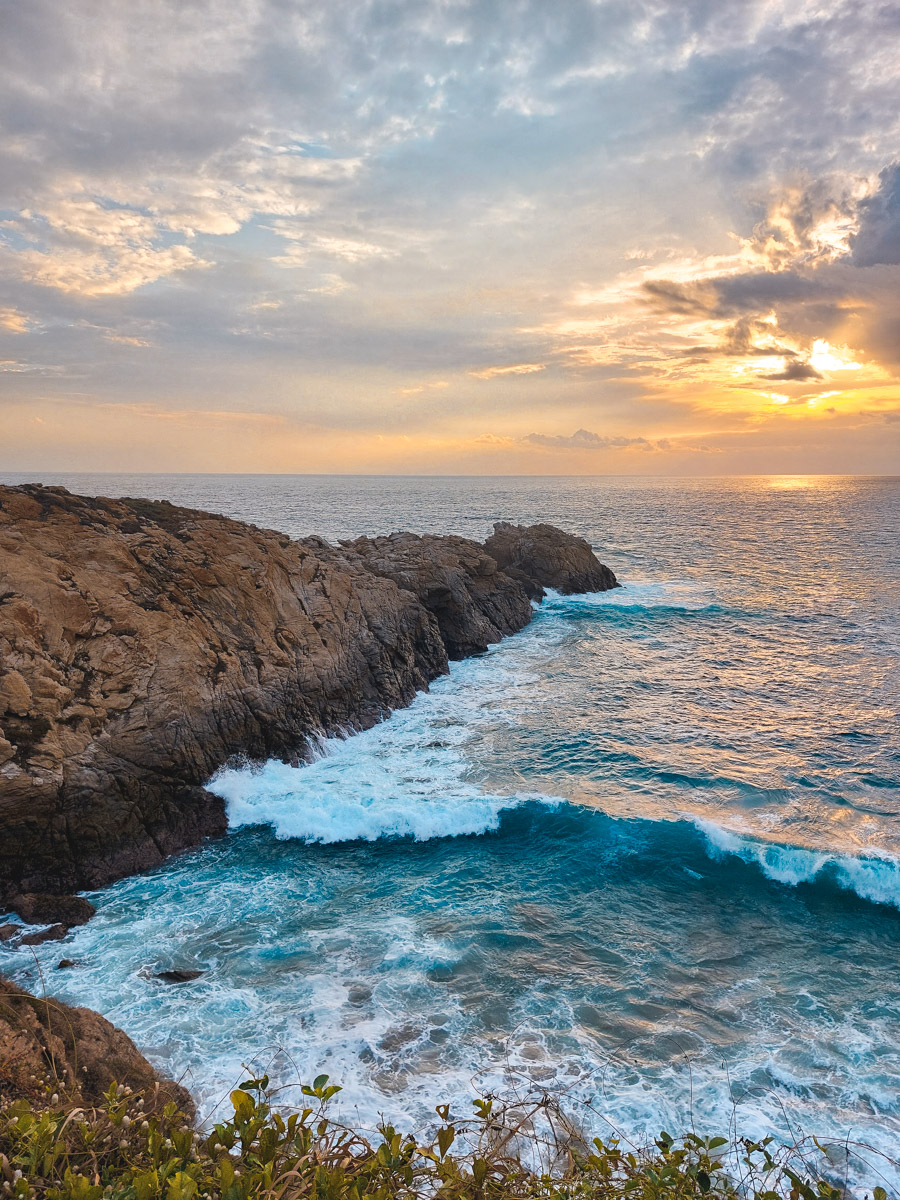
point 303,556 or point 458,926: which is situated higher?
point 303,556

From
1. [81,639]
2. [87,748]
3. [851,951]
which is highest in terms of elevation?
[81,639]

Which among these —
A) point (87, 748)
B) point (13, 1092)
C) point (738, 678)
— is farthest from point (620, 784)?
point (13, 1092)

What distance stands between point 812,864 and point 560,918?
702cm

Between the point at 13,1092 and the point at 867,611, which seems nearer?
the point at 13,1092

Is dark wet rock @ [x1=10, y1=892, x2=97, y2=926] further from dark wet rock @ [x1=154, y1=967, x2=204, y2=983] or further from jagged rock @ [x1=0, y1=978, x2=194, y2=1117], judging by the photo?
jagged rock @ [x1=0, y1=978, x2=194, y2=1117]

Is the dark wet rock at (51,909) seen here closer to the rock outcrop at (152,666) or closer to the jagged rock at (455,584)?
the rock outcrop at (152,666)

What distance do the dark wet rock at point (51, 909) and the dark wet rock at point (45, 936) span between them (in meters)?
0.30

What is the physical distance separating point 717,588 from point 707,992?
1895 inches

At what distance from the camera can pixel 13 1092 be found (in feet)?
22.8

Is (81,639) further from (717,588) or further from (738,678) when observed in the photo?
(717,588)

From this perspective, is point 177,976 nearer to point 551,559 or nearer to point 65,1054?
point 65,1054

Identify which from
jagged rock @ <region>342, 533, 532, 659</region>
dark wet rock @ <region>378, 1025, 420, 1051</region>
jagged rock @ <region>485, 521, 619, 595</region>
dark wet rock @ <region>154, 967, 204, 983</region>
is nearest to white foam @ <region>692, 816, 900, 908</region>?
dark wet rock @ <region>378, 1025, 420, 1051</region>

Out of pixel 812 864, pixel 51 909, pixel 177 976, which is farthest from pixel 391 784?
pixel 812 864

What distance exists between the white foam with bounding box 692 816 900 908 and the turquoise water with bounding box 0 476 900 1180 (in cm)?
6
